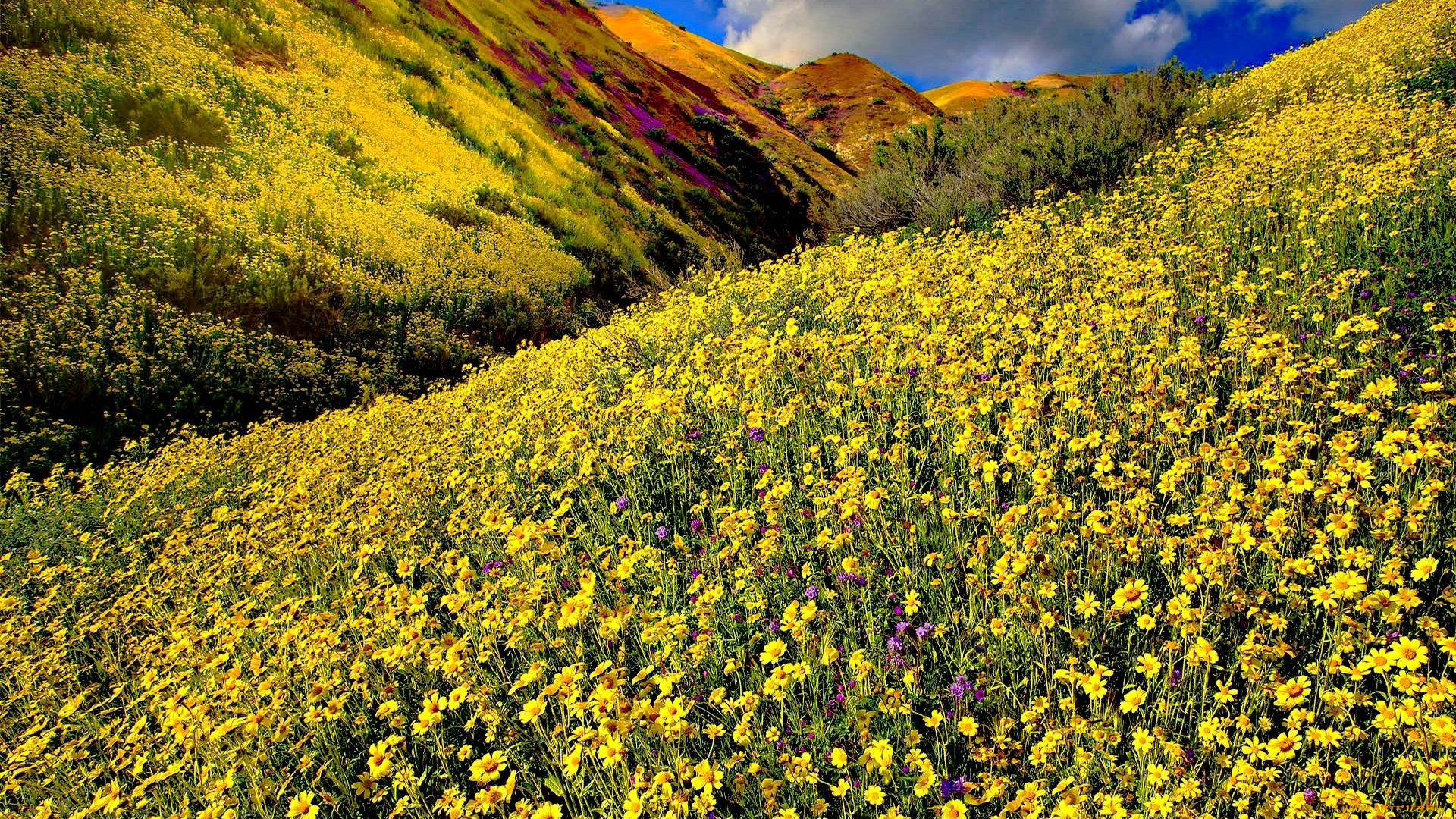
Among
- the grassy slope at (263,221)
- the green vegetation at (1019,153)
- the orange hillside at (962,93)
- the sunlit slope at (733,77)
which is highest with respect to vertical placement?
the orange hillside at (962,93)

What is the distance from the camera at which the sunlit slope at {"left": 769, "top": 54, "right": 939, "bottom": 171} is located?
4850cm

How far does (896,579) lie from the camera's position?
3074mm

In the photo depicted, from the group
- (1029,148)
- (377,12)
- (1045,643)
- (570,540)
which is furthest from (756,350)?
(377,12)

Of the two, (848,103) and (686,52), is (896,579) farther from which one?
(686,52)

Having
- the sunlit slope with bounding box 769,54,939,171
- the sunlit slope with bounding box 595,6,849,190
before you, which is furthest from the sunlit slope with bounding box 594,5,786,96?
the sunlit slope with bounding box 769,54,939,171

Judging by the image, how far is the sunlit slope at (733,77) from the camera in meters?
39.8

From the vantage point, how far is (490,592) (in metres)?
3.13

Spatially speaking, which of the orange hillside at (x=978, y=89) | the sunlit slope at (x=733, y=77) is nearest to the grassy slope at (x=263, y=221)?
the sunlit slope at (x=733, y=77)

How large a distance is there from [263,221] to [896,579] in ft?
44.9

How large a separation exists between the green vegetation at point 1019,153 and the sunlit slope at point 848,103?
31.4 m

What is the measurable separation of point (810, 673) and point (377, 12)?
83.1 feet

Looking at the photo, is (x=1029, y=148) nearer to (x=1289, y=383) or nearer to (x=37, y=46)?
(x=1289, y=383)

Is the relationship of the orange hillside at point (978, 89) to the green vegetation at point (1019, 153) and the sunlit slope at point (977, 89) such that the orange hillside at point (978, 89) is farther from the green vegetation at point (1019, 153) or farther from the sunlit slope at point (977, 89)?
the green vegetation at point (1019, 153)

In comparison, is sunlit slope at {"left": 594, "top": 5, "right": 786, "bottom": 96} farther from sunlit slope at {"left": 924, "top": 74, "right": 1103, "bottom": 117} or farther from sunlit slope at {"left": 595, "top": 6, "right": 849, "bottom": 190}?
sunlit slope at {"left": 924, "top": 74, "right": 1103, "bottom": 117}
